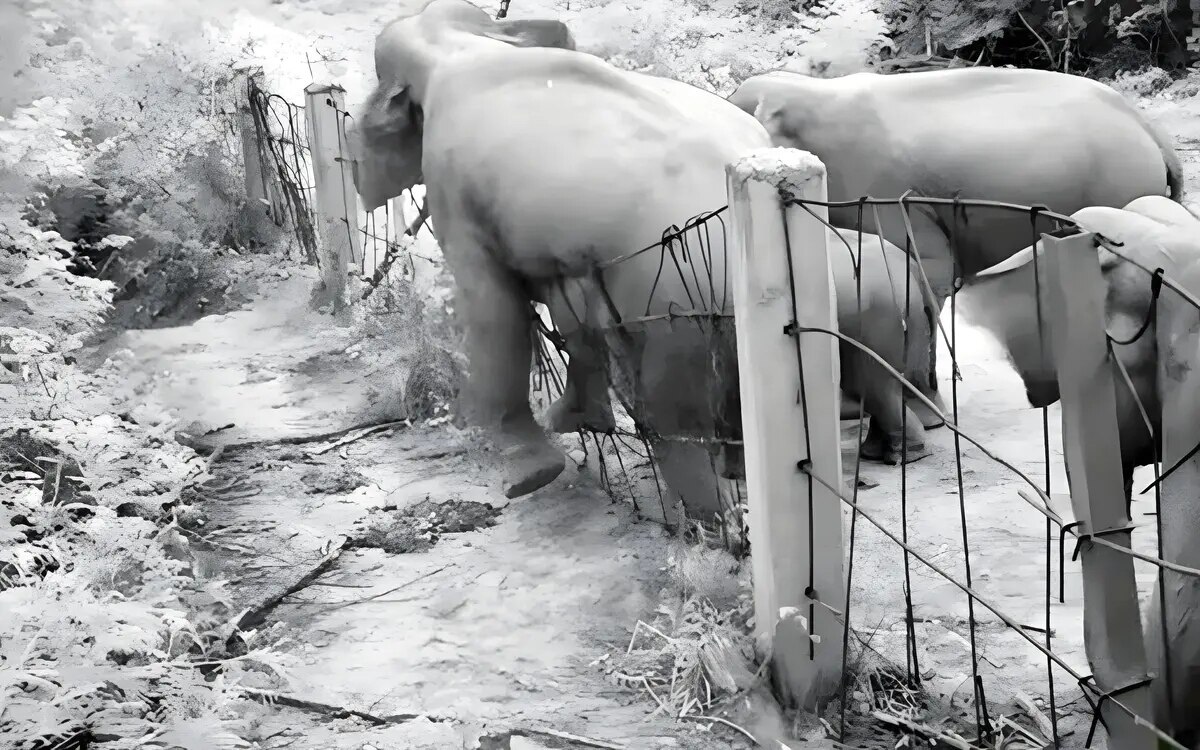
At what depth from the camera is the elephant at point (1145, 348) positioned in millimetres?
1761

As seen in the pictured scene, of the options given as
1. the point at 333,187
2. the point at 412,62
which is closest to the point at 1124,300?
the point at 412,62

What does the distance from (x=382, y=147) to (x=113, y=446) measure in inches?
47.0

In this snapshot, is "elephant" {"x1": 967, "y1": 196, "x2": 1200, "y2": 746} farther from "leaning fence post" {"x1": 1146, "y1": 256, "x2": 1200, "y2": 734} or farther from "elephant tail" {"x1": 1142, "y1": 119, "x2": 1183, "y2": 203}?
"elephant tail" {"x1": 1142, "y1": 119, "x2": 1183, "y2": 203}

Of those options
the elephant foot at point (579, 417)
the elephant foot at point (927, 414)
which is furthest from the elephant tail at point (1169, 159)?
the elephant foot at point (579, 417)

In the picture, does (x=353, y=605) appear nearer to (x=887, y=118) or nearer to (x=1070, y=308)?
(x=1070, y=308)

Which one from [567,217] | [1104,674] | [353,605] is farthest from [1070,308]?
[353,605]

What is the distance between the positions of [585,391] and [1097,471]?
183 centimetres

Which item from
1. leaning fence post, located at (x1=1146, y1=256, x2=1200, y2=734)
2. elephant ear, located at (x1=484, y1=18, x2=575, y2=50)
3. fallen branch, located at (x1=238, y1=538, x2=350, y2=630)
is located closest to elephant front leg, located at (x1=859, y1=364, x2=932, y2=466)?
elephant ear, located at (x1=484, y1=18, x2=575, y2=50)

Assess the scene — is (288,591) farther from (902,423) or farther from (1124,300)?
(1124,300)

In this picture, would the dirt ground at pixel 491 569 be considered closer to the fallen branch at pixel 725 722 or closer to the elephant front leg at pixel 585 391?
the fallen branch at pixel 725 722

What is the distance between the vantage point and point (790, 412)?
208 cm

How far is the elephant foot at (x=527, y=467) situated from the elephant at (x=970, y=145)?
1185 millimetres

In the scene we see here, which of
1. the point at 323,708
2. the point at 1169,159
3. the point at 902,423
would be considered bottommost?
the point at 323,708

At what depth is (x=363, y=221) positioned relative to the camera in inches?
249
